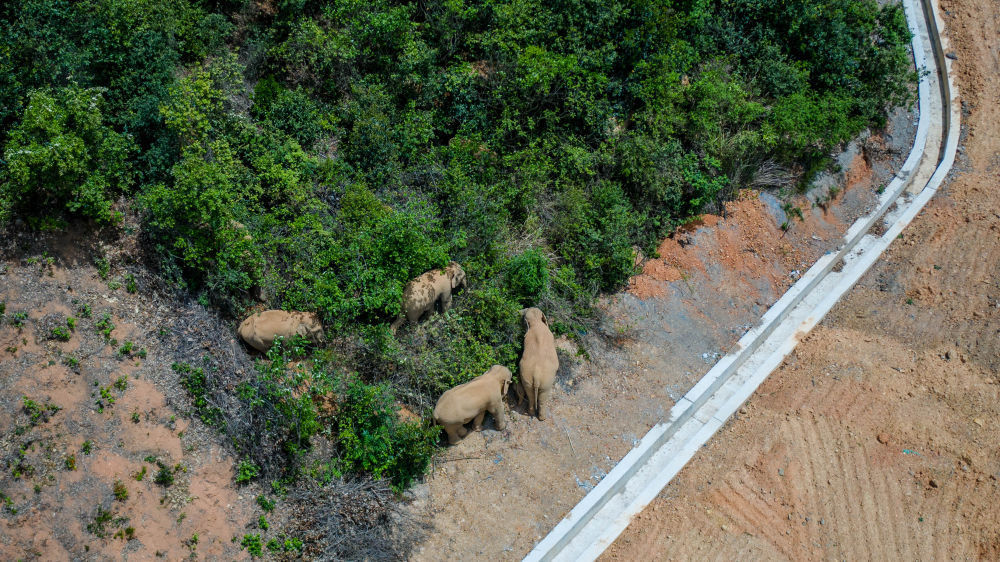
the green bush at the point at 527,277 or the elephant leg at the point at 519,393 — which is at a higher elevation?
the green bush at the point at 527,277

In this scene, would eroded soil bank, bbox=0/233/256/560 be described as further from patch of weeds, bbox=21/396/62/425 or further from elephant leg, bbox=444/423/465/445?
elephant leg, bbox=444/423/465/445

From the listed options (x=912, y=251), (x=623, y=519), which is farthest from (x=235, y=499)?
(x=912, y=251)

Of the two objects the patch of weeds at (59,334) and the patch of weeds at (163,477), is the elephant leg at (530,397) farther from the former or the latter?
the patch of weeds at (59,334)

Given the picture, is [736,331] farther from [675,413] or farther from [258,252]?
[258,252]

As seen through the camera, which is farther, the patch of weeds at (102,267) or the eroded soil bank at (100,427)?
the patch of weeds at (102,267)

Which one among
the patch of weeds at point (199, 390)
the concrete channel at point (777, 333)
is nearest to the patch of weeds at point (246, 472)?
the patch of weeds at point (199, 390)

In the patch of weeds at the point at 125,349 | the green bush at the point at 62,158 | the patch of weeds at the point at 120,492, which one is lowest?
the patch of weeds at the point at 120,492

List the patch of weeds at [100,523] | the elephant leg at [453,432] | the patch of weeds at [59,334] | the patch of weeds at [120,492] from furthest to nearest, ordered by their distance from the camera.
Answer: the elephant leg at [453,432]
the patch of weeds at [59,334]
the patch of weeds at [120,492]
the patch of weeds at [100,523]
